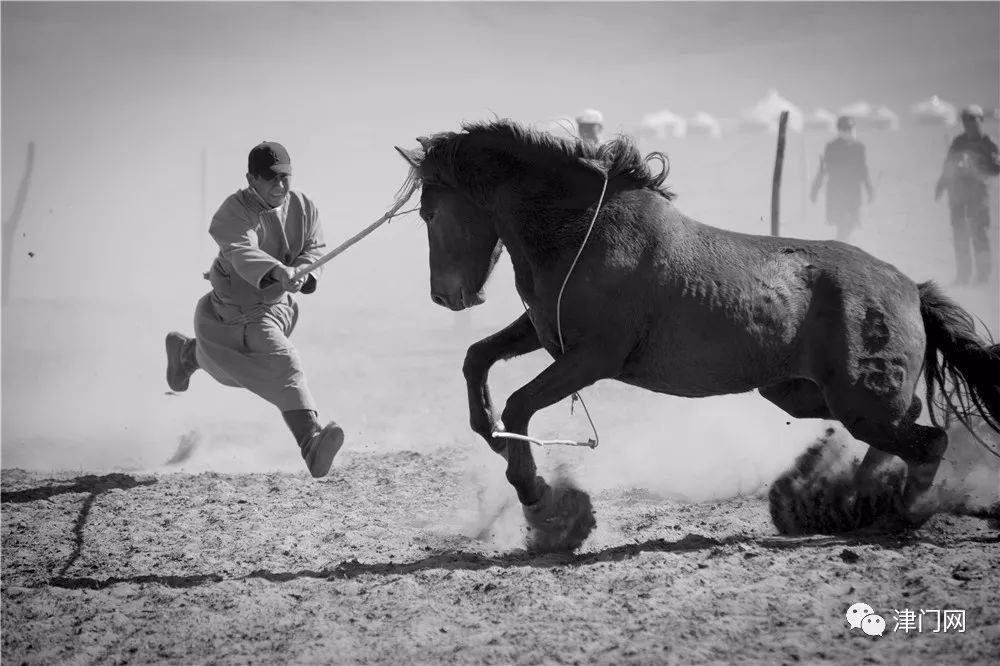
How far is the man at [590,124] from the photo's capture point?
913 cm

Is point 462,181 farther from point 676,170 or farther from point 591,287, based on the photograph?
point 676,170

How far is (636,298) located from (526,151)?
899 mm

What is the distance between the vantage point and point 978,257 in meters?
12.9

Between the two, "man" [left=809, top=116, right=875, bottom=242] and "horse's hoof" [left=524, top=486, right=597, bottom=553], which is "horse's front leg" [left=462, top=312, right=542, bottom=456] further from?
"man" [left=809, top=116, right=875, bottom=242]

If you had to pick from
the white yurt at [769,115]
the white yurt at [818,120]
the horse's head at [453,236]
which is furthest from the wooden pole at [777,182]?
the white yurt at [818,120]

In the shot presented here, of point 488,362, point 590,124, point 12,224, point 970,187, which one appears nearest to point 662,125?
point 970,187

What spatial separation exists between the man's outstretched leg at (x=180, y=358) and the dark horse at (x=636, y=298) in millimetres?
2261

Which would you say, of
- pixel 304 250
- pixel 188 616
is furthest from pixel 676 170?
pixel 188 616

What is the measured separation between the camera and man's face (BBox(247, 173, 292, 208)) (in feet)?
16.4

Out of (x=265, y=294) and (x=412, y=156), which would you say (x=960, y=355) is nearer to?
(x=412, y=156)

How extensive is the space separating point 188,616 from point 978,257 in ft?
40.4

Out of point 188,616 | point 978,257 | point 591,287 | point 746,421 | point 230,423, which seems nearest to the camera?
point 188,616

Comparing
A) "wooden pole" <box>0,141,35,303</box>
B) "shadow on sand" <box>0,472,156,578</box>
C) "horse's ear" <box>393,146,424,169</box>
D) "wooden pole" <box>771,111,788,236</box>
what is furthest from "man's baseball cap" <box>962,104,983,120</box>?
"wooden pole" <box>0,141,35,303</box>

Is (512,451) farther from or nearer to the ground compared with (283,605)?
farther from the ground
